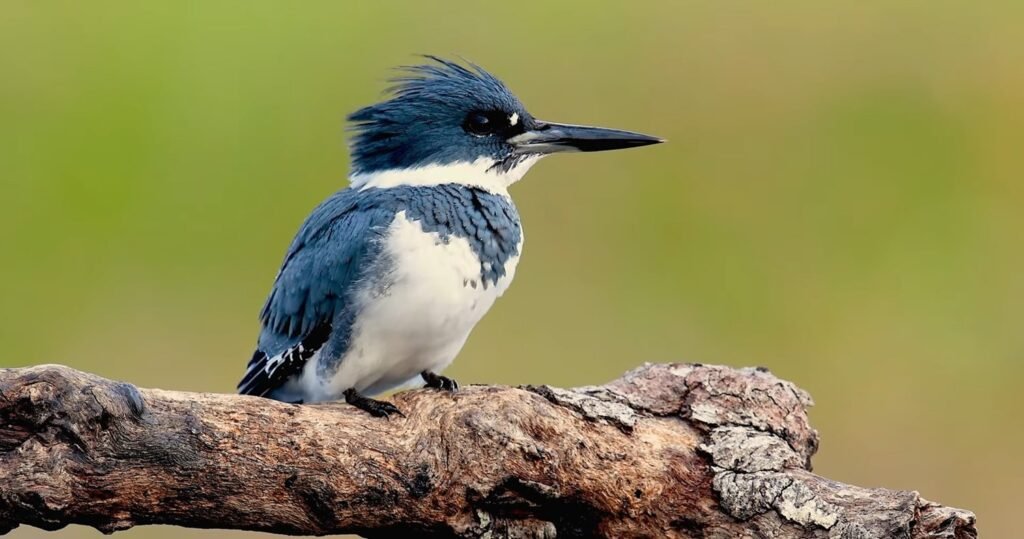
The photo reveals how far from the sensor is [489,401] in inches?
107

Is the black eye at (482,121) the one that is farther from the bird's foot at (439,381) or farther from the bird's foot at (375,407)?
the bird's foot at (375,407)

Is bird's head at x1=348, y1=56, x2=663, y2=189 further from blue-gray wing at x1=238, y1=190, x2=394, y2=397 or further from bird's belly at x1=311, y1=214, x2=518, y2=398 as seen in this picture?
bird's belly at x1=311, y1=214, x2=518, y2=398

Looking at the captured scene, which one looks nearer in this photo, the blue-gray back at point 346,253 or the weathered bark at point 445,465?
the weathered bark at point 445,465

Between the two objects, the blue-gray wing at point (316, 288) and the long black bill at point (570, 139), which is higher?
the long black bill at point (570, 139)

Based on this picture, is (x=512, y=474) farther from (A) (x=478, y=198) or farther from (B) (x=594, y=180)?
(B) (x=594, y=180)

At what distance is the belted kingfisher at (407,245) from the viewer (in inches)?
117

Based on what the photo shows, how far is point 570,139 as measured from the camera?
3.36m

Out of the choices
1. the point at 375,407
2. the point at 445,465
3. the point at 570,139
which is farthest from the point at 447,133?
the point at 445,465

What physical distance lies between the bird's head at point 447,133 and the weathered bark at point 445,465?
0.59m

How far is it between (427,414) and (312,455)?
10.2 inches

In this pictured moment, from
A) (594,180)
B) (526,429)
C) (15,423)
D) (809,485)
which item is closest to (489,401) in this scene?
(526,429)

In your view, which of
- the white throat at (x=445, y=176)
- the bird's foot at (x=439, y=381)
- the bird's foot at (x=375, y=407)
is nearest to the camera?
the bird's foot at (x=375, y=407)

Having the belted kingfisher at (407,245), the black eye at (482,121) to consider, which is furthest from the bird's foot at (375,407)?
the black eye at (482,121)

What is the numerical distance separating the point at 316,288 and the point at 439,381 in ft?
1.00
